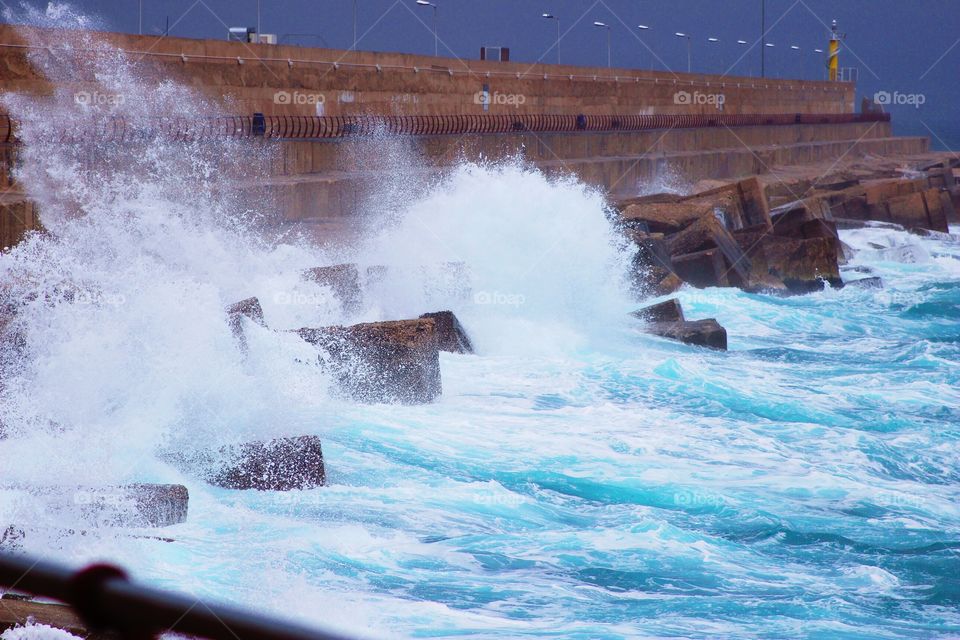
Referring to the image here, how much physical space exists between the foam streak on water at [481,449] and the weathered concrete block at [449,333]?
0.13m

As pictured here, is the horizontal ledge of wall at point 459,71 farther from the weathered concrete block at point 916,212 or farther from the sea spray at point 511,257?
the weathered concrete block at point 916,212

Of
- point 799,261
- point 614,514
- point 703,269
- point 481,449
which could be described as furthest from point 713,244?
point 614,514

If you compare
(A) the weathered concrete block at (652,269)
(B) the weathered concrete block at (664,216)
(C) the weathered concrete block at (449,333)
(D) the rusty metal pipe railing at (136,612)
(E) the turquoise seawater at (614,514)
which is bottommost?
(E) the turquoise seawater at (614,514)

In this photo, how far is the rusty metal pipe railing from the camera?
0.79 meters

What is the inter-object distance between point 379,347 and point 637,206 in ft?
30.5

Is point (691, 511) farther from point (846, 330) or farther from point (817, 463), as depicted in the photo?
point (846, 330)

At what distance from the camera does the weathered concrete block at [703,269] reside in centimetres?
1412

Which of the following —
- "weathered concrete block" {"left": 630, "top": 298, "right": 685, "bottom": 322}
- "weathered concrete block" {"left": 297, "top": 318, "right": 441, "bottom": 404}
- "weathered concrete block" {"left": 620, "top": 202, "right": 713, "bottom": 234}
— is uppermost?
"weathered concrete block" {"left": 620, "top": 202, "right": 713, "bottom": 234}

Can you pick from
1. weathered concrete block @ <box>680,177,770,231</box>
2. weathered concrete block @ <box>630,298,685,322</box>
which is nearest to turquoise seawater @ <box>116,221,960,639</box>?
weathered concrete block @ <box>630,298,685,322</box>

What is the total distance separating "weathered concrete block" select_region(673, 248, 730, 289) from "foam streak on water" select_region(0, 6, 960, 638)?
2.54m

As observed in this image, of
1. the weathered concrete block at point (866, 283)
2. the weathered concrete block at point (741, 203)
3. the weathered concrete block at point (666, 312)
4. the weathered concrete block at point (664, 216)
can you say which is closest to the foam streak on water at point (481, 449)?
the weathered concrete block at point (666, 312)

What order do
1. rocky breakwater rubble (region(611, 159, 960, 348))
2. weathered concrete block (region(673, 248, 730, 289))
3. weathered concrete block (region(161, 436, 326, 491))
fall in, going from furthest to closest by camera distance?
weathered concrete block (region(673, 248, 730, 289)) → rocky breakwater rubble (region(611, 159, 960, 348)) → weathered concrete block (region(161, 436, 326, 491))

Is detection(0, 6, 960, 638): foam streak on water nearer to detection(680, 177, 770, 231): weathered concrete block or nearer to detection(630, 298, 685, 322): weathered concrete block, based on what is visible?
detection(630, 298, 685, 322): weathered concrete block

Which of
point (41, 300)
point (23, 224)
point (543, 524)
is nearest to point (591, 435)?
point (543, 524)
